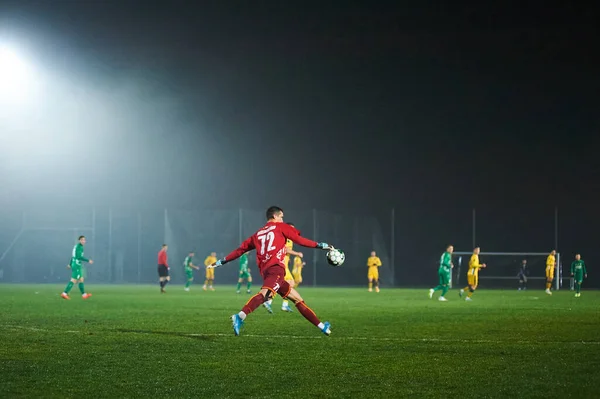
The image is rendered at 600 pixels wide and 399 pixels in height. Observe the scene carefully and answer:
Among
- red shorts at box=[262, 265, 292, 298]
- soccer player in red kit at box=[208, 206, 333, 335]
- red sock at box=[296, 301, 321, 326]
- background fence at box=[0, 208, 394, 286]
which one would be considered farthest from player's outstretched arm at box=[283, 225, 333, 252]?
background fence at box=[0, 208, 394, 286]

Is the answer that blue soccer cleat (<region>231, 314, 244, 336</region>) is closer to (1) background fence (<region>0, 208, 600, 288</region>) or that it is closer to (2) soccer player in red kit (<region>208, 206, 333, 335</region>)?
(2) soccer player in red kit (<region>208, 206, 333, 335</region>)

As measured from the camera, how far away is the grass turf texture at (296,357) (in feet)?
29.5

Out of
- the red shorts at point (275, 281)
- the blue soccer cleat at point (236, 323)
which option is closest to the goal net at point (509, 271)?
the red shorts at point (275, 281)

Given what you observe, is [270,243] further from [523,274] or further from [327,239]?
[327,239]

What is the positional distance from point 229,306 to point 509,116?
33.0 meters

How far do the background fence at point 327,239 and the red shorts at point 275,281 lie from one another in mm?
34471

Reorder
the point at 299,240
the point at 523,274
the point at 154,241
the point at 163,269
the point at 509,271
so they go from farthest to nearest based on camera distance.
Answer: the point at 154,241 < the point at 509,271 < the point at 523,274 < the point at 163,269 < the point at 299,240

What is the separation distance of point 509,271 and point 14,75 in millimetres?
28272

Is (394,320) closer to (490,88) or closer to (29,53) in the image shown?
(29,53)

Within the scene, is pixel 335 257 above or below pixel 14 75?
below

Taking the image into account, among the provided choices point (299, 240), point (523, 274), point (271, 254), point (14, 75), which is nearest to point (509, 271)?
point (523, 274)

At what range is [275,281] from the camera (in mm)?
13906

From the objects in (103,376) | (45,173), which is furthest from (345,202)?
(103,376)

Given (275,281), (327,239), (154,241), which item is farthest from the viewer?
(154,241)
